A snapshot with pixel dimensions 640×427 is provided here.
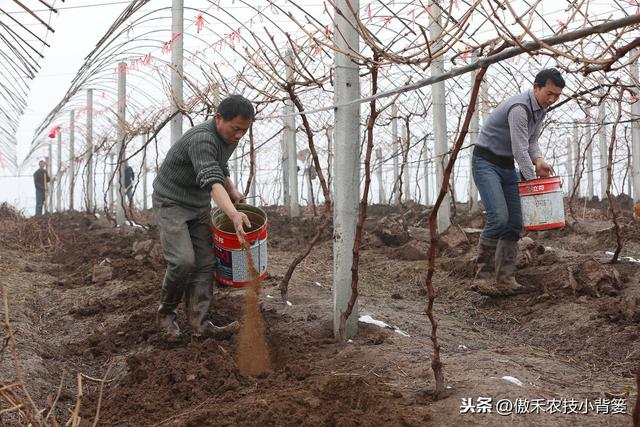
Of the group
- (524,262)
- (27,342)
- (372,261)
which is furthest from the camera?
(372,261)

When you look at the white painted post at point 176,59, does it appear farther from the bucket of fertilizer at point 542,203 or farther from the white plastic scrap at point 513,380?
the white plastic scrap at point 513,380

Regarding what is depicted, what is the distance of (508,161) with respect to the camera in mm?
4344

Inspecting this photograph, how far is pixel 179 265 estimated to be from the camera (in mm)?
3479

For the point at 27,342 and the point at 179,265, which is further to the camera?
the point at 27,342

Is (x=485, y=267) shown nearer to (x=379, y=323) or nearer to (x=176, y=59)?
(x=379, y=323)

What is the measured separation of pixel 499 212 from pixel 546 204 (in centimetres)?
30

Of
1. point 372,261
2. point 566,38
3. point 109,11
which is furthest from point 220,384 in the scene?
point 109,11

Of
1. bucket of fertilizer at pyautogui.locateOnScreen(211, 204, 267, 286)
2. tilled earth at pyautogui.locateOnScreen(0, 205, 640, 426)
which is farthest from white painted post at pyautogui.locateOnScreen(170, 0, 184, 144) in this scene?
bucket of fertilizer at pyautogui.locateOnScreen(211, 204, 267, 286)

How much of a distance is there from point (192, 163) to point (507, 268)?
2.38 m

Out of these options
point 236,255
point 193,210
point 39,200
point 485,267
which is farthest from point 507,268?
point 39,200

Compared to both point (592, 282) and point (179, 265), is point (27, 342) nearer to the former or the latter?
point (179, 265)

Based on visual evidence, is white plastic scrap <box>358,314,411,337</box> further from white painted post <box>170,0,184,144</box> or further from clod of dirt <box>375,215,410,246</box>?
clod of dirt <box>375,215,410,246</box>

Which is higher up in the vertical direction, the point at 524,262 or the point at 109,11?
the point at 109,11

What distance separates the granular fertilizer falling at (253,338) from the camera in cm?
316
